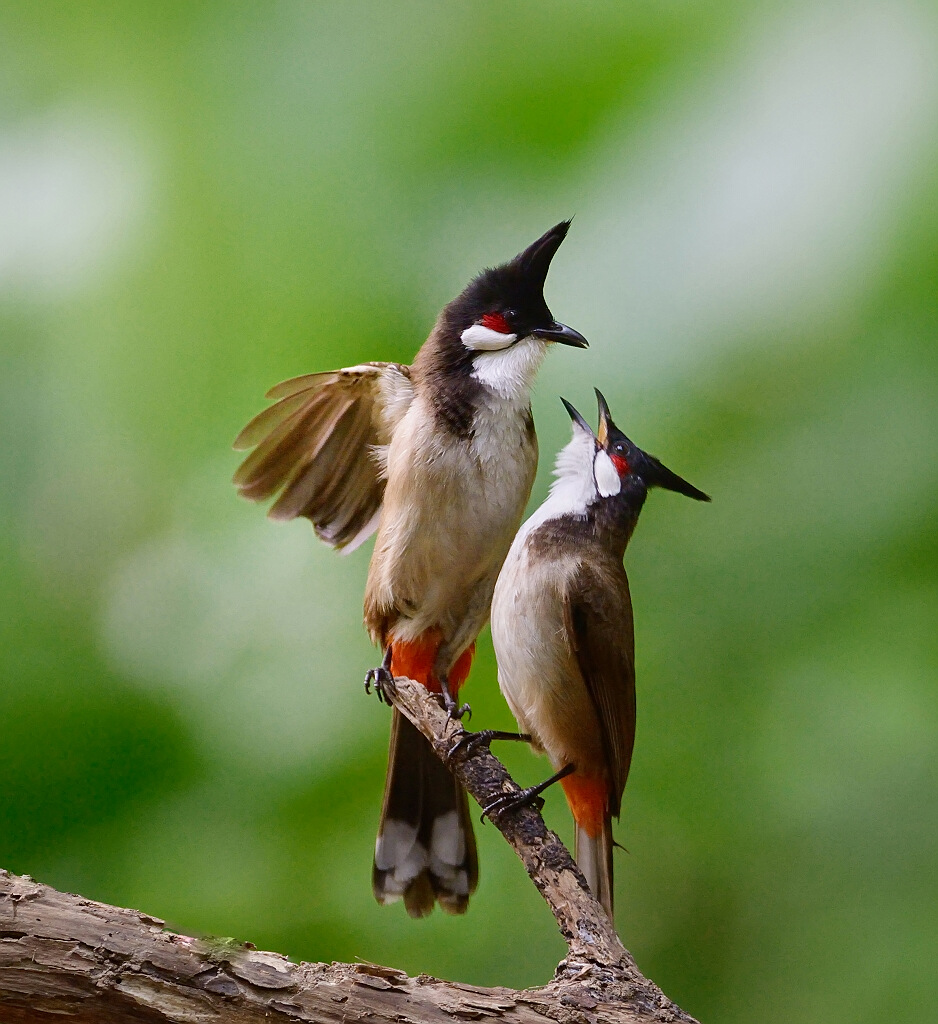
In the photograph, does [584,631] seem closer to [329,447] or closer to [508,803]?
[508,803]

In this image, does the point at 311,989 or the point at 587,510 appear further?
the point at 587,510

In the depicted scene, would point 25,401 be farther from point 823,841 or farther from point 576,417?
point 823,841

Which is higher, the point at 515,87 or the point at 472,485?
the point at 515,87

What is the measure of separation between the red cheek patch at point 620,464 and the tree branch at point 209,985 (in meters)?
0.59

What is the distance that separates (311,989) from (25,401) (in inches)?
62.7

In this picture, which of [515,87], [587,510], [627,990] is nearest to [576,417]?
[587,510]

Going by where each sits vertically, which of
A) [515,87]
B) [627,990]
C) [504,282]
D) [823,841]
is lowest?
[823,841]

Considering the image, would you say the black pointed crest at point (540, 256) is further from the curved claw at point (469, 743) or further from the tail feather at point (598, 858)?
the tail feather at point (598, 858)

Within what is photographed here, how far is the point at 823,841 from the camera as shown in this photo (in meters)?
2.07

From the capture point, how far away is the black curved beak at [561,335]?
1.42m

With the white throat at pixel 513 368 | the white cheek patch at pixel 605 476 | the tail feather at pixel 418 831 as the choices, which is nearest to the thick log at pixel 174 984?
the tail feather at pixel 418 831

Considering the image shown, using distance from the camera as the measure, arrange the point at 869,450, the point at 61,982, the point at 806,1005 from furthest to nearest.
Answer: the point at 869,450
the point at 806,1005
the point at 61,982

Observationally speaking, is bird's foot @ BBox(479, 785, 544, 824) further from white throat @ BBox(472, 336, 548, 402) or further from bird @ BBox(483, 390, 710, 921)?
white throat @ BBox(472, 336, 548, 402)

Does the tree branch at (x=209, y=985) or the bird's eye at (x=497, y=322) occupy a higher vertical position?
the bird's eye at (x=497, y=322)
